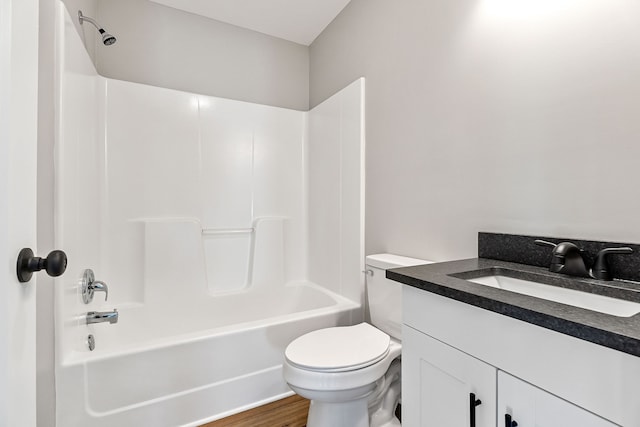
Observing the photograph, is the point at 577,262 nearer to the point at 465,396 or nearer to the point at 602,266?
the point at 602,266

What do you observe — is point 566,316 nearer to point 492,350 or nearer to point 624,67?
point 492,350

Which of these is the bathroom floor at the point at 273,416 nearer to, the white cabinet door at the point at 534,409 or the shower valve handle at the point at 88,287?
the shower valve handle at the point at 88,287

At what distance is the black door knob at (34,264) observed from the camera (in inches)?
20.1

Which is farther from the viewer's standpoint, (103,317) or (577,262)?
(103,317)

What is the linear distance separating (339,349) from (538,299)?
91cm

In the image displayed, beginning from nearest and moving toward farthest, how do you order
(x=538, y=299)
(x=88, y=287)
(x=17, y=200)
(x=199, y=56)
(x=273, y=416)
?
(x=17, y=200), (x=538, y=299), (x=88, y=287), (x=273, y=416), (x=199, y=56)

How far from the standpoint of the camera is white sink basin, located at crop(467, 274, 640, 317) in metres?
0.73

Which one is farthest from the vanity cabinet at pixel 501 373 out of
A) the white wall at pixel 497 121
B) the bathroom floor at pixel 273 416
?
the bathroom floor at pixel 273 416

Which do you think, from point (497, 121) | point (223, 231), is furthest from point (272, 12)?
point (497, 121)

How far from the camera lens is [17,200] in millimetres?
518

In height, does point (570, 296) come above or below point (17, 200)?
below

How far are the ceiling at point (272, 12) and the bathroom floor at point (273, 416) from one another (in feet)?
8.73

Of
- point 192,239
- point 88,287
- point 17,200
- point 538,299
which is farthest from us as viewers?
point 192,239

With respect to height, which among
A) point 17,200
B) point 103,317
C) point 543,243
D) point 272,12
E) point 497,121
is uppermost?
point 272,12
